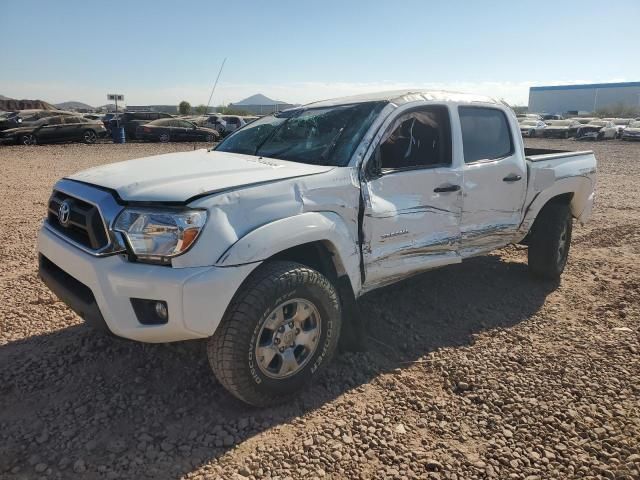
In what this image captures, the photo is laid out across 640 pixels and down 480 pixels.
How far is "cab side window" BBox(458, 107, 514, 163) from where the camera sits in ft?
13.1

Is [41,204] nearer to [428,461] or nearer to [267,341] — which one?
[267,341]

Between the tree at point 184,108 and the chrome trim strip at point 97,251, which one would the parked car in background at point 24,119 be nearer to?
the chrome trim strip at point 97,251

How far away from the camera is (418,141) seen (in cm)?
367

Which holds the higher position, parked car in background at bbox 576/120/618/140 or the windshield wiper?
the windshield wiper

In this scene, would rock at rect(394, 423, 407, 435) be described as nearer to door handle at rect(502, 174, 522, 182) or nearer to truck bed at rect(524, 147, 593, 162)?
door handle at rect(502, 174, 522, 182)

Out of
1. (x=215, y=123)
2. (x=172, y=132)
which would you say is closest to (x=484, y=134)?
(x=172, y=132)

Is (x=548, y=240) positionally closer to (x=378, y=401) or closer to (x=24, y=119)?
(x=378, y=401)

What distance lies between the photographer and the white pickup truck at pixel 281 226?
8.07ft

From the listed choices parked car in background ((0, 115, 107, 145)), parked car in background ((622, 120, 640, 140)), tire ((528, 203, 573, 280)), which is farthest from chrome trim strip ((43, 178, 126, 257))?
parked car in background ((622, 120, 640, 140))

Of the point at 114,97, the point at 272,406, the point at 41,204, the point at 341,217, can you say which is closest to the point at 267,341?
the point at 272,406

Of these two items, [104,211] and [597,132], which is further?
[597,132]

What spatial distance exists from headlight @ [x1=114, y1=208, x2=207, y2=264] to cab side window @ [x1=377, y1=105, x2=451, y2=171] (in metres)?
1.40

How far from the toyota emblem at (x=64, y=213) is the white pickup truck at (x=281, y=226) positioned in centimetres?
1

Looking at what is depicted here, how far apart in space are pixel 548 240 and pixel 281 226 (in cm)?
320
